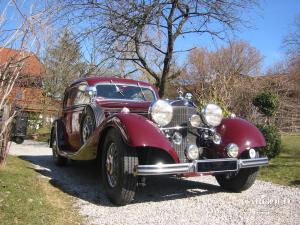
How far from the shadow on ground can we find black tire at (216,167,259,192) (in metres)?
0.19

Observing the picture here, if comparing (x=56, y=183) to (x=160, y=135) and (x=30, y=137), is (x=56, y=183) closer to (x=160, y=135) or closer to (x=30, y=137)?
(x=160, y=135)

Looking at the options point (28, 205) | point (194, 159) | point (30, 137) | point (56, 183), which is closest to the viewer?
point (28, 205)

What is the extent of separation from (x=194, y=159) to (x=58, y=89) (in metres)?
18.5

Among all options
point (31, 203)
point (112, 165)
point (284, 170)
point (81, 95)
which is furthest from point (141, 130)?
point (284, 170)

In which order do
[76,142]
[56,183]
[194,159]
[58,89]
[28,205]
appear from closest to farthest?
[28,205] → [194,159] → [56,183] → [76,142] → [58,89]

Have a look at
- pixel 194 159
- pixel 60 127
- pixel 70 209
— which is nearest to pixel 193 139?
pixel 194 159

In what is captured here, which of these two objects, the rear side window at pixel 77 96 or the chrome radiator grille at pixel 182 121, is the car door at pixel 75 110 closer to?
the rear side window at pixel 77 96

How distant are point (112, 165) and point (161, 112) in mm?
920

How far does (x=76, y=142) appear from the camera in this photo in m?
6.69

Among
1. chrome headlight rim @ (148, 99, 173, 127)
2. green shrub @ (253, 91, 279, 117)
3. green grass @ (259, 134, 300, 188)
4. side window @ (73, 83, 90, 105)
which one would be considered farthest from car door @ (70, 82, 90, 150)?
green shrub @ (253, 91, 279, 117)

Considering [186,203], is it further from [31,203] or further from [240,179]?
[31,203]

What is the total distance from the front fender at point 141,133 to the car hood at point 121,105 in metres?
1.13

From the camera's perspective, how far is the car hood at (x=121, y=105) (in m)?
5.83

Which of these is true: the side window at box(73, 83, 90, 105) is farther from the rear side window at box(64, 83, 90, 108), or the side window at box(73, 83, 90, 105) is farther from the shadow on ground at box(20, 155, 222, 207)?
the shadow on ground at box(20, 155, 222, 207)
